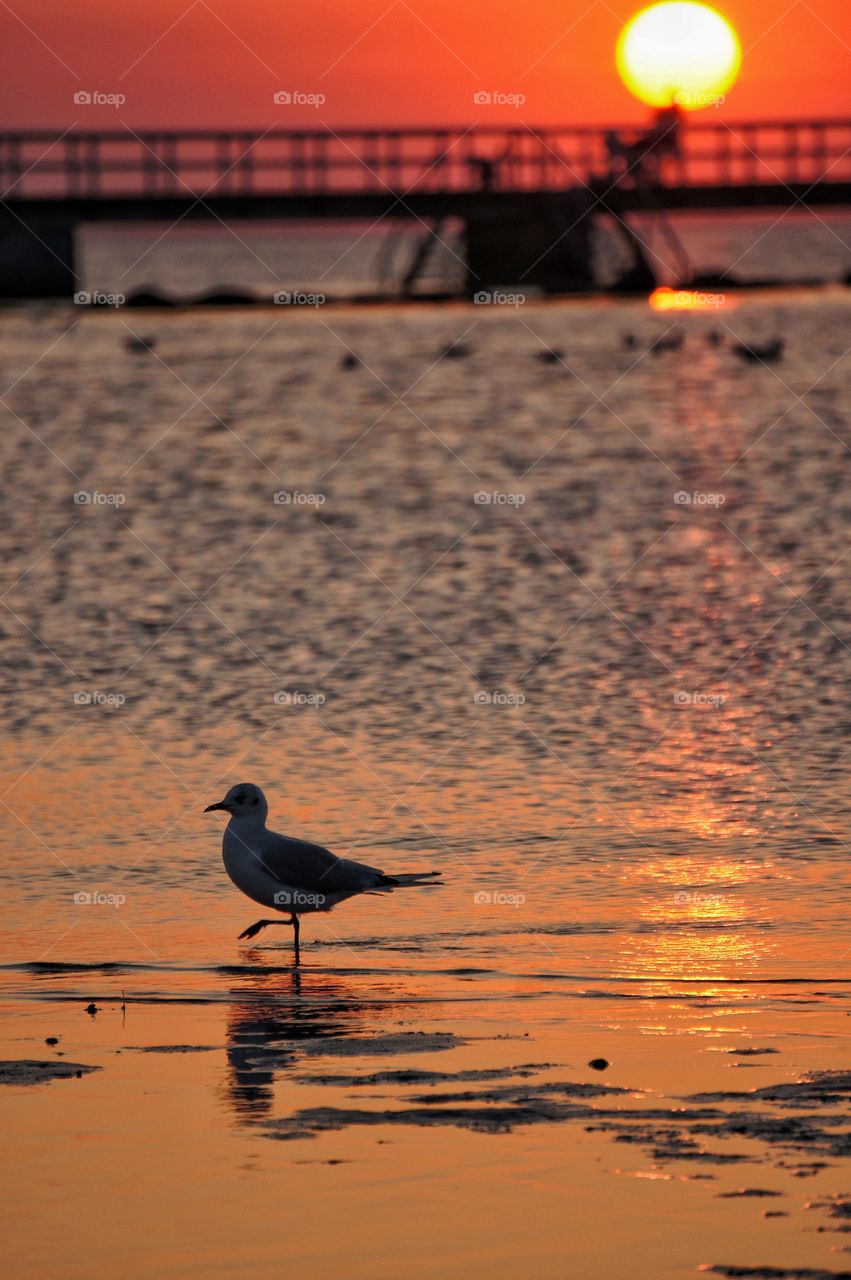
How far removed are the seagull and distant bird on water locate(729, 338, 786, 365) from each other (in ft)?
169

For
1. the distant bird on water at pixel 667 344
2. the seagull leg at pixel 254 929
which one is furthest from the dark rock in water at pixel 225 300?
the seagull leg at pixel 254 929

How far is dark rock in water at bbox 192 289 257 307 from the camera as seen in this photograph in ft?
374

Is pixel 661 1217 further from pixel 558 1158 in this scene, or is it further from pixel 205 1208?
pixel 205 1208

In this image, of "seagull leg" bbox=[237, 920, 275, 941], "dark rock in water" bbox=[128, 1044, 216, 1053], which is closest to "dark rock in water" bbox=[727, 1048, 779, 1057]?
"dark rock in water" bbox=[128, 1044, 216, 1053]

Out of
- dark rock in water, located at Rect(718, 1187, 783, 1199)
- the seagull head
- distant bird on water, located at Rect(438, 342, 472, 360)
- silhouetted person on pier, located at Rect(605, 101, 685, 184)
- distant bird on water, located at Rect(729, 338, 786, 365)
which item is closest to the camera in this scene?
dark rock in water, located at Rect(718, 1187, 783, 1199)

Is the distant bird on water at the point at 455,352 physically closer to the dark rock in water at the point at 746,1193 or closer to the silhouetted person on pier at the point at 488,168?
the silhouetted person on pier at the point at 488,168

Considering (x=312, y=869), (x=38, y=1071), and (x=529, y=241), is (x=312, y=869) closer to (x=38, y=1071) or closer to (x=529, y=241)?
(x=38, y=1071)

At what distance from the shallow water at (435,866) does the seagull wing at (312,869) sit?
33cm

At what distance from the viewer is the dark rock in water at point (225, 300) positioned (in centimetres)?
11406

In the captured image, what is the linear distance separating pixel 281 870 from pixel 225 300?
103 metres

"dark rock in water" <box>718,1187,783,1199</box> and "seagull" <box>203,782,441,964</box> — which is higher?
"seagull" <box>203,782,441,964</box>

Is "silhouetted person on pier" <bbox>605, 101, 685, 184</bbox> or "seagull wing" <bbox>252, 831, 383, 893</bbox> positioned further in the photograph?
"silhouetted person on pier" <bbox>605, 101, 685, 184</bbox>

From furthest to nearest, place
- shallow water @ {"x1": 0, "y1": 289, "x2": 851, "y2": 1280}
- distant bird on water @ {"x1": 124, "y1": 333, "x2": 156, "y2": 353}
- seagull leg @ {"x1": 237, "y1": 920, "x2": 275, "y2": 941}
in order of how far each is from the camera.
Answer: distant bird on water @ {"x1": 124, "y1": 333, "x2": 156, "y2": 353}
seagull leg @ {"x1": 237, "y1": 920, "x2": 275, "y2": 941}
shallow water @ {"x1": 0, "y1": 289, "x2": 851, "y2": 1280}

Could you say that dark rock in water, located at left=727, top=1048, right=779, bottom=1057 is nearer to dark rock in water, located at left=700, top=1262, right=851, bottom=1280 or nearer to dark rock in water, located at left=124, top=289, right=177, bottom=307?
dark rock in water, located at left=700, top=1262, right=851, bottom=1280
